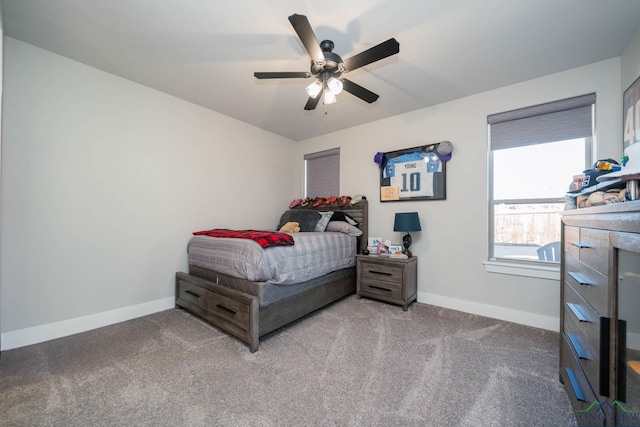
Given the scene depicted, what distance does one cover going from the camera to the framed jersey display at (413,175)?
9.65 ft

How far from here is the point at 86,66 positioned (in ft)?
7.38

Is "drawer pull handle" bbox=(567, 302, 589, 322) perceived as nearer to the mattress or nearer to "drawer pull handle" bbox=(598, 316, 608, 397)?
"drawer pull handle" bbox=(598, 316, 608, 397)

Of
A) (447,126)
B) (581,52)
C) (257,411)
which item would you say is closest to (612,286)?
(257,411)

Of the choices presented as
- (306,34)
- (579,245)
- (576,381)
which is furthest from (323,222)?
(576,381)

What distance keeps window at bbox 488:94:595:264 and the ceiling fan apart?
5.50 ft

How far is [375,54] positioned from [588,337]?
6.07 feet

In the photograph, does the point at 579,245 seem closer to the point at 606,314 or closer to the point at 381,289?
the point at 606,314

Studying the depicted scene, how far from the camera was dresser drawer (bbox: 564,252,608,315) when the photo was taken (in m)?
0.91

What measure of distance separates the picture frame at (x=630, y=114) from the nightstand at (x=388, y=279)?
1.98 meters

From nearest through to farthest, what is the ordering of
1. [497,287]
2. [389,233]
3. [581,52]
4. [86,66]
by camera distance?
[581,52] → [86,66] → [497,287] → [389,233]

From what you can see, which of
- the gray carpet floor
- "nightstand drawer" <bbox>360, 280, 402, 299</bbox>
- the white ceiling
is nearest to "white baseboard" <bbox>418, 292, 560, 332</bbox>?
the gray carpet floor

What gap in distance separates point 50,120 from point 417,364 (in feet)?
11.7

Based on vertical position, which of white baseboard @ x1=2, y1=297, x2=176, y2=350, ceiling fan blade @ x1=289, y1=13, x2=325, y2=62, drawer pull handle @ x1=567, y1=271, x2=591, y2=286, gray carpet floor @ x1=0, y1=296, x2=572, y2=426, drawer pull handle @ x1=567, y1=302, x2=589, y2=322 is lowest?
gray carpet floor @ x1=0, y1=296, x2=572, y2=426

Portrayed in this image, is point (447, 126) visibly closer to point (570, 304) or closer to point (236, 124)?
point (570, 304)
